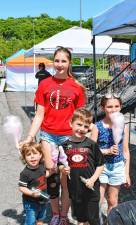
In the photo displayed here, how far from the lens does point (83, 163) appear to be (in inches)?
138

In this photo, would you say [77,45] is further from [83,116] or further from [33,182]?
[83,116]

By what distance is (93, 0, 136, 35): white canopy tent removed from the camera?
16.0ft

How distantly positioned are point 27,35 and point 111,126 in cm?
9531

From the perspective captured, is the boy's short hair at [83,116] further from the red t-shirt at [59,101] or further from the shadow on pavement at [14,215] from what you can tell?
the shadow on pavement at [14,215]

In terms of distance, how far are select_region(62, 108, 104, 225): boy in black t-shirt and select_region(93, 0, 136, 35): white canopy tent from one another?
1.77 metres

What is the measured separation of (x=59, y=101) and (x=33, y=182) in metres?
0.76

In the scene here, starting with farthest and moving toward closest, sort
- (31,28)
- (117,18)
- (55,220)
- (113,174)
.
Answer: (31,28), (117,18), (55,220), (113,174)

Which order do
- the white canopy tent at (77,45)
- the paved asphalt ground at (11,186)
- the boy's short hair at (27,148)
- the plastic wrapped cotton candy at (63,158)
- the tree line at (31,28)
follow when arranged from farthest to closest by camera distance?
the tree line at (31,28), the white canopy tent at (77,45), the paved asphalt ground at (11,186), the boy's short hair at (27,148), the plastic wrapped cotton candy at (63,158)

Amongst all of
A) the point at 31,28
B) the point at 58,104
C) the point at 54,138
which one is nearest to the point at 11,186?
the point at 54,138

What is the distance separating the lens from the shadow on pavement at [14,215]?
15.0ft

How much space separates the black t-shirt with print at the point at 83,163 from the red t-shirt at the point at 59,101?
Answer: 427 millimetres

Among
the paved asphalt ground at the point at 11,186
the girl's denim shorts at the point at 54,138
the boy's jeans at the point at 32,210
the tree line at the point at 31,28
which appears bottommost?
the paved asphalt ground at the point at 11,186

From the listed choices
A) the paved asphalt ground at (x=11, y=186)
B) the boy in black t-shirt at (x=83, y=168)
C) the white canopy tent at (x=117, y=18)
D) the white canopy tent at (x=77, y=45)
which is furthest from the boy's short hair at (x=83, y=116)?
the white canopy tent at (x=77, y=45)

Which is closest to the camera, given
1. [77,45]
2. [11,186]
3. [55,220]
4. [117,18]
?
[55,220]
